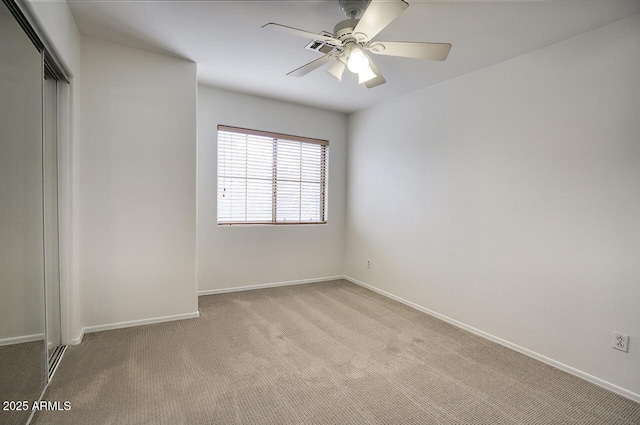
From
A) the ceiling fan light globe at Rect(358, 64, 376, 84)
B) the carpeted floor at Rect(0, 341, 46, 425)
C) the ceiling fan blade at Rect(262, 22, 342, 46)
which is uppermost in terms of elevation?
the ceiling fan blade at Rect(262, 22, 342, 46)

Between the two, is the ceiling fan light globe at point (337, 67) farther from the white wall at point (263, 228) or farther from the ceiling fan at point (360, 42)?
the white wall at point (263, 228)

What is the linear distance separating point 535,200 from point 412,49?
1.66 meters

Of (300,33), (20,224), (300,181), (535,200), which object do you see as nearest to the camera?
(20,224)

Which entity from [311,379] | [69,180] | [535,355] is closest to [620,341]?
[535,355]

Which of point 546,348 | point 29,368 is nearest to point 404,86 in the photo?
point 546,348

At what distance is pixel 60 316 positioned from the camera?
259 cm

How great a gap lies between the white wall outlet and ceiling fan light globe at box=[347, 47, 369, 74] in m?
2.55

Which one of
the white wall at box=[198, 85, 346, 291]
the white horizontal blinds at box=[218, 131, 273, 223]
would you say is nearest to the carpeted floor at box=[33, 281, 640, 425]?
the white wall at box=[198, 85, 346, 291]

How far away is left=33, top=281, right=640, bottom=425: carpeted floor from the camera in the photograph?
191 cm

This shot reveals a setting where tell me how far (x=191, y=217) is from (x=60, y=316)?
4.28ft

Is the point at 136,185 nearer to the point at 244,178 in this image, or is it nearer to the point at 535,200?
the point at 244,178

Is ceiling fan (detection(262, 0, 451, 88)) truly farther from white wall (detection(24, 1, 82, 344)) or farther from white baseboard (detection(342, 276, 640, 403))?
white baseboard (detection(342, 276, 640, 403))

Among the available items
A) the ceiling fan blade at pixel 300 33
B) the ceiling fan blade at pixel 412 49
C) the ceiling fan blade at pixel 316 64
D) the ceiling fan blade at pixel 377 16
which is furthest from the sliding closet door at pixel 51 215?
the ceiling fan blade at pixel 412 49

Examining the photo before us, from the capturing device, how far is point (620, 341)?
225 cm
